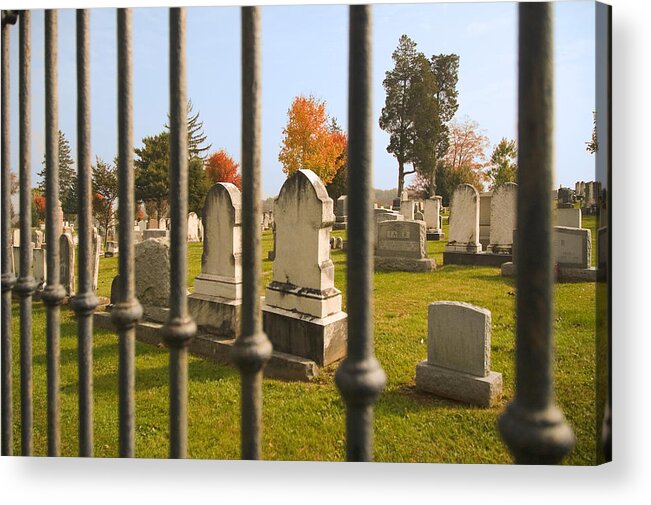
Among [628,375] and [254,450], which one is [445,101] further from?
[254,450]

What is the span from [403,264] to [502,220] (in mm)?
1884

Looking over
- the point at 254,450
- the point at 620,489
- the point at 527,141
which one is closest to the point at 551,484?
the point at 620,489

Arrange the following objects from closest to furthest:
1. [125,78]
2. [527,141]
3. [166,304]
Result: [527,141] < [125,78] < [166,304]

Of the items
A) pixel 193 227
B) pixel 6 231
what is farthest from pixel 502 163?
pixel 6 231

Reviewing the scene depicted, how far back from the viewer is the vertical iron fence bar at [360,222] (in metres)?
0.68

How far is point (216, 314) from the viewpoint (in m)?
4.70

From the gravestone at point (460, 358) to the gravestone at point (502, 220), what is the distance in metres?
5.45

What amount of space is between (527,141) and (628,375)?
247cm

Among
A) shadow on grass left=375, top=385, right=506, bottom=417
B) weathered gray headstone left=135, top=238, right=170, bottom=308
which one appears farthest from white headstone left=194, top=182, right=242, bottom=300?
shadow on grass left=375, top=385, right=506, bottom=417

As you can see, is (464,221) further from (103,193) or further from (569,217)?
(103,193)

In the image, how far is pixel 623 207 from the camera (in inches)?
99.9

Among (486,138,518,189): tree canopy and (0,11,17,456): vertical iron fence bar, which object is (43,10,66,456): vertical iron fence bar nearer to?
(0,11,17,456): vertical iron fence bar

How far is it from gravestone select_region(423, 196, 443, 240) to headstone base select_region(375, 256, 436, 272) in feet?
14.8

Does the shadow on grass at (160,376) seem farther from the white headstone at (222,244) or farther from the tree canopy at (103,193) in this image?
the tree canopy at (103,193)
